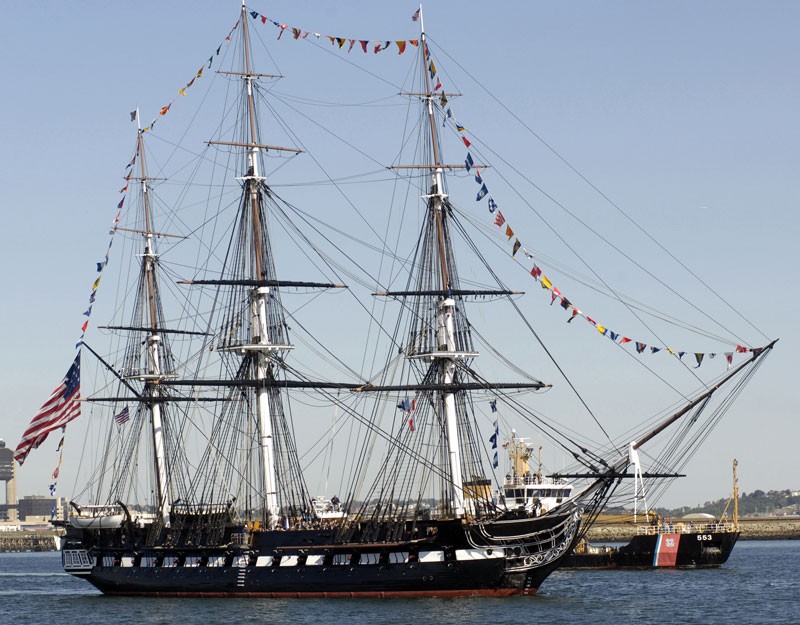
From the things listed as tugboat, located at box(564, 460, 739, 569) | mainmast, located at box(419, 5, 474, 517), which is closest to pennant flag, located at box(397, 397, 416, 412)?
mainmast, located at box(419, 5, 474, 517)

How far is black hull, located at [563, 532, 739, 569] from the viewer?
102875 mm

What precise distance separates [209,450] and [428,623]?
27257 mm

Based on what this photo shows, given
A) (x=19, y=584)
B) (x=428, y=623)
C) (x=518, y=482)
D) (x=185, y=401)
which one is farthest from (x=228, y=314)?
A: (x=19, y=584)

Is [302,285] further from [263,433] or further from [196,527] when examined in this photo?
[196,527]

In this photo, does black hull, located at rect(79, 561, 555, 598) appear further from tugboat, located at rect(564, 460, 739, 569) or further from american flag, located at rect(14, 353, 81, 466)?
tugboat, located at rect(564, 460, 739, 569)

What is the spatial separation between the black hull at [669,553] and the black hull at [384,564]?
107ft

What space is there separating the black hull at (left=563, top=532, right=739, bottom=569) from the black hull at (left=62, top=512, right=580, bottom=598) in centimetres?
3248

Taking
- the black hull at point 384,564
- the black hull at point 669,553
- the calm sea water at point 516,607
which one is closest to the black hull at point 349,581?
the black hull at point 384,564

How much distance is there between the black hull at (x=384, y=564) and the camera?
2714 inches

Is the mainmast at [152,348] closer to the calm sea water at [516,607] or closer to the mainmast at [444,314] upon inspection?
the calm sea water at [516,607]

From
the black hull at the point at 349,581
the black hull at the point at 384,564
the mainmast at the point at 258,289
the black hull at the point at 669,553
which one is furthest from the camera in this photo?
the black hull at the point at 669,553

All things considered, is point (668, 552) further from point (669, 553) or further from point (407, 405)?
point (407, 405)

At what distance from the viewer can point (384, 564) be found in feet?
231

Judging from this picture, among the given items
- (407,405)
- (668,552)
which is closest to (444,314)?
(407,405)
